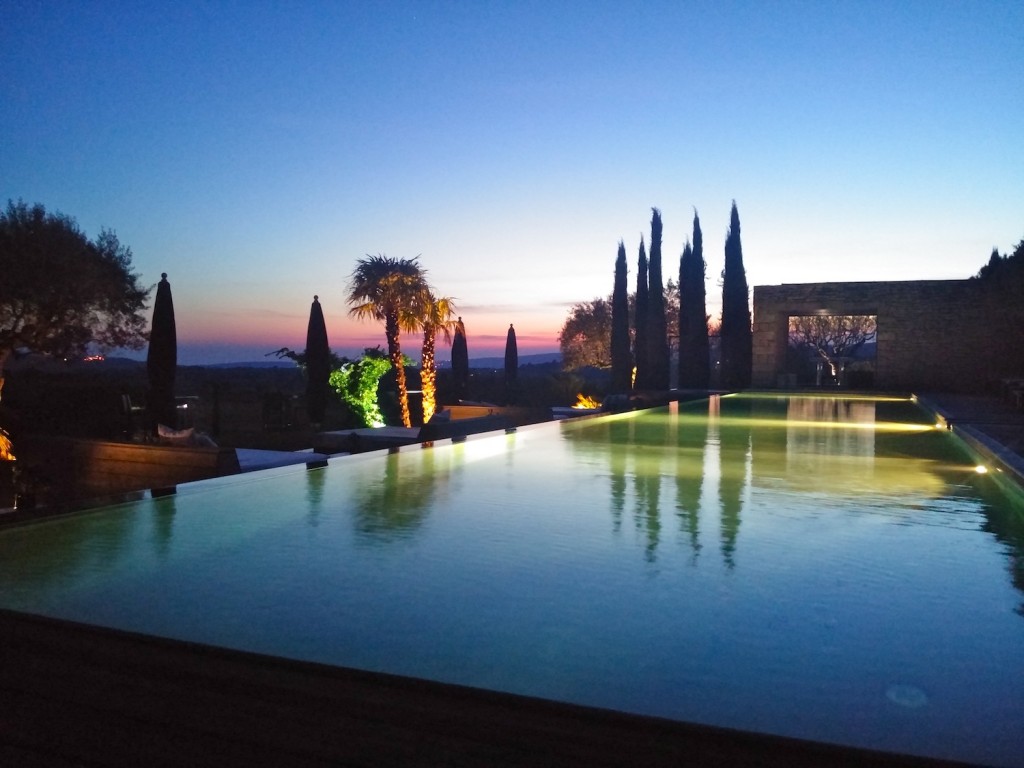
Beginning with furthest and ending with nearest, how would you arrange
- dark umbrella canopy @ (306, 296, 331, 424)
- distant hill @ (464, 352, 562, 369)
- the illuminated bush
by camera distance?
1. distant hill @ (464, 352, 562, 369)
2. the illuminated bush
3. dark umbrella canopy @ (306, 296, 331, 424)

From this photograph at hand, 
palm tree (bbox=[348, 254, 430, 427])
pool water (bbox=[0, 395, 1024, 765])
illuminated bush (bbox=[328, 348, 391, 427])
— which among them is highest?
palm tree (bbox=[348, 254, 430, 427])

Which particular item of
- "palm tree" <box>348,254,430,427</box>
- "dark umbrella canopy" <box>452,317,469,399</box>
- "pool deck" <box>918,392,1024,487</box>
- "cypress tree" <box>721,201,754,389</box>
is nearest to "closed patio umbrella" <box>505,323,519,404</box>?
"dark umbrella canopy" <box>452,317,469,399</box>

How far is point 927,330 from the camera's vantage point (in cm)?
2239

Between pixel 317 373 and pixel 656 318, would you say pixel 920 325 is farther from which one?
pixel 317 373

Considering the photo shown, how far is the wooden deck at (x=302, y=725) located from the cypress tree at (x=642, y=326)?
24.0 metres

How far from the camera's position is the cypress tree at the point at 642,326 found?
25594mm

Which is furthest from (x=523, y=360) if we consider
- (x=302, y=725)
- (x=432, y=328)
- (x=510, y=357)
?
(x=302, y=725)

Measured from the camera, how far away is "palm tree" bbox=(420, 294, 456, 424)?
15953 mm

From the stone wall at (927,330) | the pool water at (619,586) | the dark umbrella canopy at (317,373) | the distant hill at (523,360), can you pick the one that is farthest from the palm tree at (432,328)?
the distant hill at (523,360)

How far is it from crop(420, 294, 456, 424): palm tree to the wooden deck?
13555mm

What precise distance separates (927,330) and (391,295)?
51.3 ft

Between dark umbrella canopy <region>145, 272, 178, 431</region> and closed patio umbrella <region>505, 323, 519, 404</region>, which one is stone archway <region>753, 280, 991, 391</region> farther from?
dark umbrella canopy <region>145, 272, 178, 431</region>

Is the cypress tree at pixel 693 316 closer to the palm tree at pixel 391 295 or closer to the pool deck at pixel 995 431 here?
the pool deck at pixel 995 431

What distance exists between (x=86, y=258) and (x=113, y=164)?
16.1 feet
